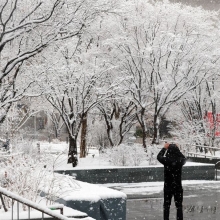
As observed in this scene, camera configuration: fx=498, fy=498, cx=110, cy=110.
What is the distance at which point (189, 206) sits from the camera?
13.8 metres

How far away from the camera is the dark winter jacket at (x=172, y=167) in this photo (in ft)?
34.1

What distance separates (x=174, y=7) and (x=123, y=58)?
430cm

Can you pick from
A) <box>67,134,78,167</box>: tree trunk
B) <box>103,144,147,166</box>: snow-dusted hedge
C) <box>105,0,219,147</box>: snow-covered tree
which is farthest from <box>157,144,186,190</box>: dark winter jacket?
<box>105,0,219,147</box>: snow-covered tree

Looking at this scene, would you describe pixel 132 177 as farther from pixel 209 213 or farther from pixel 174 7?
pixel 174 7

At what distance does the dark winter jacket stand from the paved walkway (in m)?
1.73

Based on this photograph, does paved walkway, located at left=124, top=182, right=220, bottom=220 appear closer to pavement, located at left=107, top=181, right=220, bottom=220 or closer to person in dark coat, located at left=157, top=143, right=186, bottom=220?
pavement, located at left=107, top=181, right=220, bottom=220

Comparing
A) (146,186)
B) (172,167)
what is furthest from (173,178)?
(146,186)

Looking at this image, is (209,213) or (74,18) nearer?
(209,213)

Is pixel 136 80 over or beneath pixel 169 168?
over

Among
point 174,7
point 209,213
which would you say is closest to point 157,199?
point 209,213

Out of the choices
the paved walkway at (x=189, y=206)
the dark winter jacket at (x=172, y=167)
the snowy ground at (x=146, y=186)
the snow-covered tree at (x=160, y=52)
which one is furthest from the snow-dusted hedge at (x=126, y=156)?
the dark winter jacket at (x=172, y=167)

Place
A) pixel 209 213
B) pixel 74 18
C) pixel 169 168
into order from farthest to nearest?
pixel 74 18, pixel 209 213, pixel 169 168

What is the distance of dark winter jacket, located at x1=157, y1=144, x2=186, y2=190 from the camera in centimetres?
1039

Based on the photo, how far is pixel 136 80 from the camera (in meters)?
27.5
